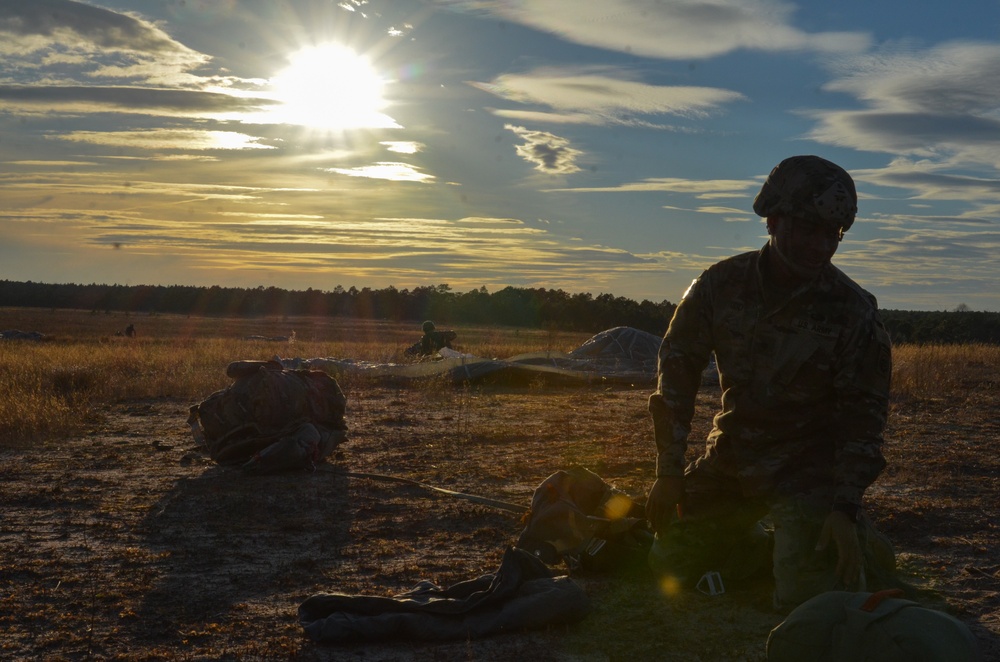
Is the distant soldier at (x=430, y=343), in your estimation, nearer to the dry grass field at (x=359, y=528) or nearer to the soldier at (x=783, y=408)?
the dry grass field at (x=359, y=528)

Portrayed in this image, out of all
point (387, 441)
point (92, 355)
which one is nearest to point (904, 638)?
point (387, 441)

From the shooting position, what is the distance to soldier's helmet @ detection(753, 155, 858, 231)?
3.69 metres

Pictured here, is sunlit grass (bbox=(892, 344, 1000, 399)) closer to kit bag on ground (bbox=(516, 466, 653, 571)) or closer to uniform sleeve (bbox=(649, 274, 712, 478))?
kit bag on ground (bbox=(516, 466, 653, 571))

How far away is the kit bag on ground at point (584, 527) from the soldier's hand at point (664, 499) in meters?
0.47

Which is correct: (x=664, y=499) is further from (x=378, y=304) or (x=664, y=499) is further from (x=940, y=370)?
(x=378, y=304)

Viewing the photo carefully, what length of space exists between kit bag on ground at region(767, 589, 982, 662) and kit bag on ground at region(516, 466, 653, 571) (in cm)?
158

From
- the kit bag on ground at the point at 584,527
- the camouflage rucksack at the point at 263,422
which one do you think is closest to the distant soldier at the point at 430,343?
the camouflage rucksack at the point at 263,422

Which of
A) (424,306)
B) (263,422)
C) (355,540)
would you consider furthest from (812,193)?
(424,306)

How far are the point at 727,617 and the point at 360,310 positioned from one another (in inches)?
2902

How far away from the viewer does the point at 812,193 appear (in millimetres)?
3701

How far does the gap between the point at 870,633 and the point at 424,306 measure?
68812mm

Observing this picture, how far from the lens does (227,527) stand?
5.61 m

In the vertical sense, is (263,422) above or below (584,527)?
above

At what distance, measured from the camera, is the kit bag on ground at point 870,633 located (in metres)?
2.64
